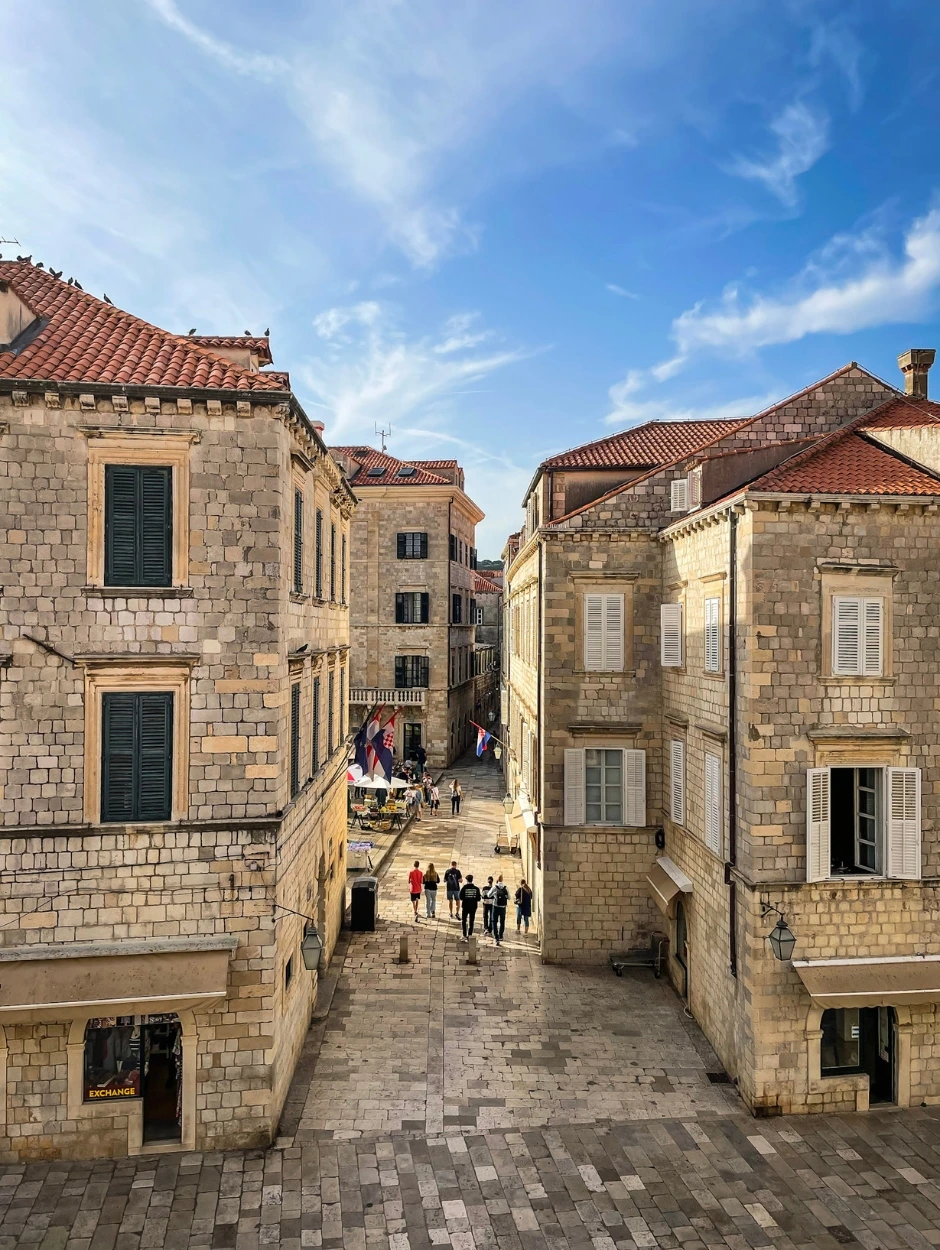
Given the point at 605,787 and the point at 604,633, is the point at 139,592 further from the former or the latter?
the point at 605,787

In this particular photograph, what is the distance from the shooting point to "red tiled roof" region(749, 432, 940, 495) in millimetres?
13867

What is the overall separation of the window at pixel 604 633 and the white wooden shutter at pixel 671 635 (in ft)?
3.49

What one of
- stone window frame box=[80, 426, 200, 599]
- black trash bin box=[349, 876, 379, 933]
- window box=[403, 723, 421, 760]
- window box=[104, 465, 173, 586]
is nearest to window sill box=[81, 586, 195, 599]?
stone window frame box=[80, 426, 200, 599]

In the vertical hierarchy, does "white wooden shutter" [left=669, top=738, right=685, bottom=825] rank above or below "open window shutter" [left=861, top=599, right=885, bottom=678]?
below

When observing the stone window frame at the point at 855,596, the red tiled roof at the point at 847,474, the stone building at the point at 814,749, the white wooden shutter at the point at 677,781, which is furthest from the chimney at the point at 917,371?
the white wooden shutter at the point at 677,781

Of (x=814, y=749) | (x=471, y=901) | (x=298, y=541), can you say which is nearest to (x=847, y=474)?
(x=814, y=749)

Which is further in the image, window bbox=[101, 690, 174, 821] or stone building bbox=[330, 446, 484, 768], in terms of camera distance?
stone building bbox=[330, 446, 484, 768]

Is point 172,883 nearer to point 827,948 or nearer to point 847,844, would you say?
point 827,948

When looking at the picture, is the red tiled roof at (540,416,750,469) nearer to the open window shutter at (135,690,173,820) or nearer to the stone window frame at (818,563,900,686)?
the stone window frame at (818,563,900,686)

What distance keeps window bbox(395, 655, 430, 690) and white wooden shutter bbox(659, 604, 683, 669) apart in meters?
25.6

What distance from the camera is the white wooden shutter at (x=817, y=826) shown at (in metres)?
13.6

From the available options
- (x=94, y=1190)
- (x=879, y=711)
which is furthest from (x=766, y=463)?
(x=94, y=1190)

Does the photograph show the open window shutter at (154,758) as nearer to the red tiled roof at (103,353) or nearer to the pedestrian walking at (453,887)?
the red tiled roof at (103,353)

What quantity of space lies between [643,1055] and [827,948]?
4.25m
